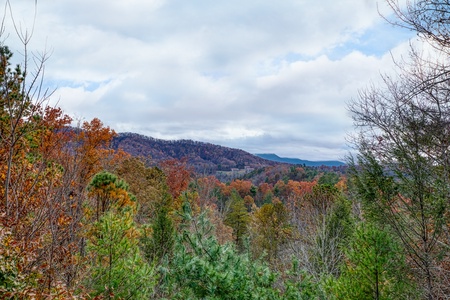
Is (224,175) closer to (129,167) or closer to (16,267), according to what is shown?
(129,167)

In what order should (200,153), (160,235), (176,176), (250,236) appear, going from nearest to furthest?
(250,236), (160,235), (176,176), (200,153)

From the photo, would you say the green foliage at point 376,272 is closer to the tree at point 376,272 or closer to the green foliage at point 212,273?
the tree at point 376,272

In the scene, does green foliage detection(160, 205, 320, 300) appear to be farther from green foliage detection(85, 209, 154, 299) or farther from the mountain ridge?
the mountain ridge

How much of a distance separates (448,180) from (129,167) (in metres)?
27.5

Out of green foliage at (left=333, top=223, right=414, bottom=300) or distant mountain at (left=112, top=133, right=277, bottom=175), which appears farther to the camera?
distant mountain at (left=112, top=133, right=277, bottom=175)

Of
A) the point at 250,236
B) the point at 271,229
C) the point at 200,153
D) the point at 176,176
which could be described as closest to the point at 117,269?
the point at 250,236

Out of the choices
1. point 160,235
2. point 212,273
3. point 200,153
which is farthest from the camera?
point 200,153

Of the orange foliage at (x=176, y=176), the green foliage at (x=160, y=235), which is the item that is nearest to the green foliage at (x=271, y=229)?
the green foliage at (x=160, y=235)

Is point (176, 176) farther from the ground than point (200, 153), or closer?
closer

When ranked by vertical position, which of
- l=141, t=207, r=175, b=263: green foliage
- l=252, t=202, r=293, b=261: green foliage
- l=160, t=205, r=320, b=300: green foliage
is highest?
l=160, t=205, r=320, b=300: green foliage

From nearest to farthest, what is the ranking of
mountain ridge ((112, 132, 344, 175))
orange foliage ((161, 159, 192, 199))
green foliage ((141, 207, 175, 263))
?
green foliage ((141, 207, 175, 263)) → orange foliage ((161, 159, 192, 199)) → mountain ridge ((112, 132, 344, 175))

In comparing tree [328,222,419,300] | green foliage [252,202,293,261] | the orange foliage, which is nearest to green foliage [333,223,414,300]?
tree [328,222,419,300]

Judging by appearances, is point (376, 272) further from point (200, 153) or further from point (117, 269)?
point (200, 153)

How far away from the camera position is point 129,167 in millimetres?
30234
